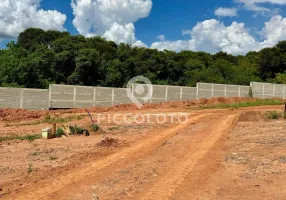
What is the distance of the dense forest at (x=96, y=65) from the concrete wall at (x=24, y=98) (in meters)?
4.24

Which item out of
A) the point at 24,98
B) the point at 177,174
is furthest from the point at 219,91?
the point at 177,174

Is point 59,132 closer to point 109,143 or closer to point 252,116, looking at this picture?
point 109,143

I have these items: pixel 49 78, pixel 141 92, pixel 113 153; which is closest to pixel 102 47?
pixel 49 78

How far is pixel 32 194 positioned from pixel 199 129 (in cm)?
1047

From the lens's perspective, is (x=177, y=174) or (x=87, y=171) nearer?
(x=177, y=174)

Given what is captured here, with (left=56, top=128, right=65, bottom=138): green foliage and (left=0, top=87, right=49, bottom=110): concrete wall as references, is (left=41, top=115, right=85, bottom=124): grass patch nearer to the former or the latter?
(left=0, top=87, right=49, bottom=110): concrete wall

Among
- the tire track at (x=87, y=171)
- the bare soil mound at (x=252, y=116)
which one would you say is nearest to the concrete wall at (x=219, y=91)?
the bare soil mound at (x=252, y=116)

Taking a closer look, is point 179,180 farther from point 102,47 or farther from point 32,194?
point 102,47

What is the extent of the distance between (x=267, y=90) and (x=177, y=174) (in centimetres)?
3298

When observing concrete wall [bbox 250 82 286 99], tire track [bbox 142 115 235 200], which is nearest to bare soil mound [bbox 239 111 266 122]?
tire track [bbox 142 115 235 200]

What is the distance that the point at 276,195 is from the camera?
648 cm

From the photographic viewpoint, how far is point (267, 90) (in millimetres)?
38188

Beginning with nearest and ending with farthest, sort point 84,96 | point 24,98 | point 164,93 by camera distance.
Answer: point 24,98 → point 84,96 → point 164,93

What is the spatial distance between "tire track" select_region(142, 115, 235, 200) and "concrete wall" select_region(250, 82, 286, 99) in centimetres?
2545
